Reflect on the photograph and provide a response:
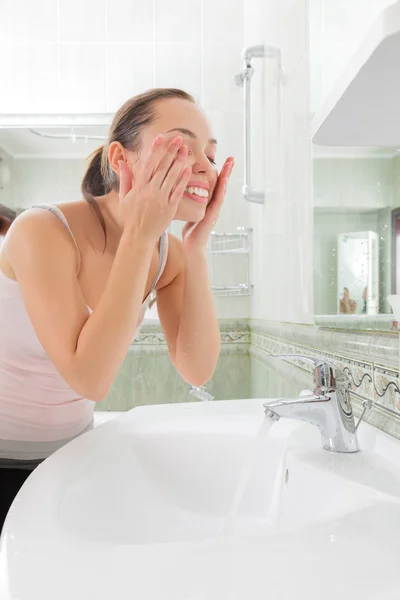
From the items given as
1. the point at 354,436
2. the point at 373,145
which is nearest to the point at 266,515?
the point at 354,436

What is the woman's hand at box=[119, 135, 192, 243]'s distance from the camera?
29.7 inches

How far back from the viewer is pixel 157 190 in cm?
76

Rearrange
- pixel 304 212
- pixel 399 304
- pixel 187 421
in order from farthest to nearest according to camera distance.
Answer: pixel 304 212 → pixel 187 421 → pixel 399 304

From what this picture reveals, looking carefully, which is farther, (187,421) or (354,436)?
(187,421)

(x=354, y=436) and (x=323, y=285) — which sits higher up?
(x=323, y=285)

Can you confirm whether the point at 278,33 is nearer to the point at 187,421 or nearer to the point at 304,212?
the point at 304,212

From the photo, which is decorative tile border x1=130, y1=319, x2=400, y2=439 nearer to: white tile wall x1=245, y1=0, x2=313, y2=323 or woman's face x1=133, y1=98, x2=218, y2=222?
Answer: white tile wall x1=245, y1=0, x2=313, y2=323

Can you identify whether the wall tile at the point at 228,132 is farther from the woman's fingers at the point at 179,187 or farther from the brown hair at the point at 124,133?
the woman's fingers at the point at 179,187

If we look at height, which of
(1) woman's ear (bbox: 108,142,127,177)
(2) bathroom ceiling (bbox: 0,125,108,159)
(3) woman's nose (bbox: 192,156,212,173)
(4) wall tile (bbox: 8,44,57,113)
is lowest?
(3) woman's nose (bbox: 192,156,212,173)

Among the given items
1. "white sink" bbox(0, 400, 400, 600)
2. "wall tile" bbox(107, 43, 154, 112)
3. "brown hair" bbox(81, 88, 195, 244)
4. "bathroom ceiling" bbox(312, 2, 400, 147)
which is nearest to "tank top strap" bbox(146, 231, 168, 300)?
"brown hair" bbox(81, 88, 195, 244)

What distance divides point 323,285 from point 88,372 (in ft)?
1.52

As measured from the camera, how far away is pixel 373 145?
0.67 metres

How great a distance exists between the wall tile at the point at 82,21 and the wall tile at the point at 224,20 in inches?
15.4

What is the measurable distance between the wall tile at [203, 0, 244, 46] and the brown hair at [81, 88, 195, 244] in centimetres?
133
